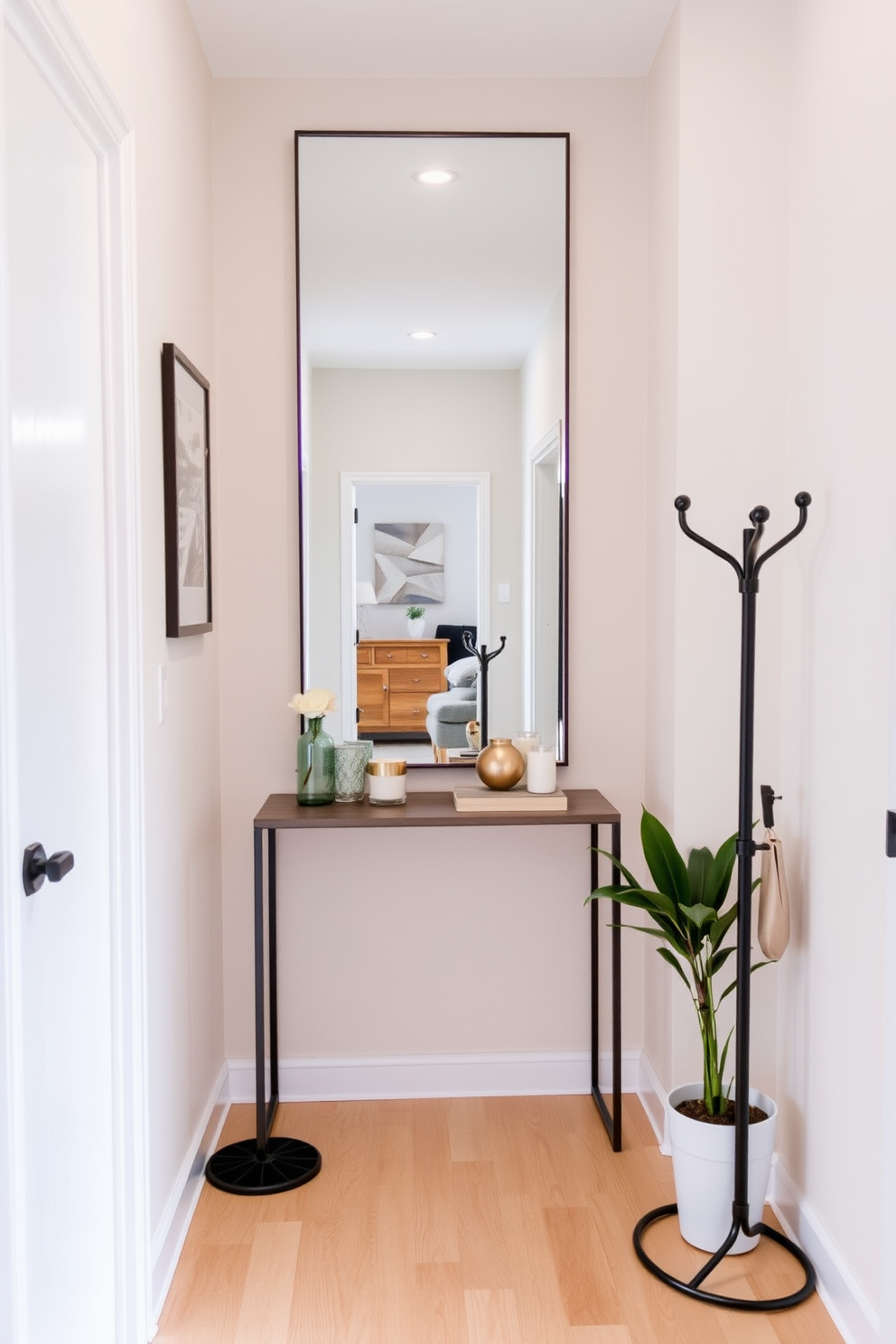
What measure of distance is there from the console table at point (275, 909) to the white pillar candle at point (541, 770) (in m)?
0.07

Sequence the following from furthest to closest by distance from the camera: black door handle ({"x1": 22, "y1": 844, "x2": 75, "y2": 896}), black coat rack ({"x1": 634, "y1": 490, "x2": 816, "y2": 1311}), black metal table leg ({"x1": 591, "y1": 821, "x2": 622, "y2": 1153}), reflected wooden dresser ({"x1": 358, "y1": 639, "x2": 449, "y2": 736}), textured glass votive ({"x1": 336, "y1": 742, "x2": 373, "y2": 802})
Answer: reflected wooden dresser ({"x1": 358, "y1": 639, "x2": 449, "y2": 736}) < textured glass votive ({"x1": 336, "y1": 742, "x2": 373, "y2": 802}) < black metal table leg ({"x1": 591, "y1": 821, "x2": 622, "y2": 1153}) < black coat rack ({"x1": 634, "y1": 490, "x2": 816, "y2": 1311}) < black door handle ({"x1": 22, "y1": 844, "x2": 75, "y2": 896})

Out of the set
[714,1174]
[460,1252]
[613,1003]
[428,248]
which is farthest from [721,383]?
[460,1252]

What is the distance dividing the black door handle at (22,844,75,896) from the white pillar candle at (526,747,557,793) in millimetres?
1398

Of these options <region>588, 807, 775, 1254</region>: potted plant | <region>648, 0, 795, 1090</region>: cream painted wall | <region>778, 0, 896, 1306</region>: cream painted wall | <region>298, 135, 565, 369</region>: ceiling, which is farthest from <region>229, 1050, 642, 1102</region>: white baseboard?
<region>298, 135, 565, 369</region>: ceiling

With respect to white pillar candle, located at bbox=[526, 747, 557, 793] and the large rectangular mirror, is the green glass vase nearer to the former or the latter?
Answer: the large rectangular mirror

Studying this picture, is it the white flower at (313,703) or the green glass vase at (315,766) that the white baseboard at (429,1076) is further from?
the white flower at (313,703)

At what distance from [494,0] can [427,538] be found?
1.21m

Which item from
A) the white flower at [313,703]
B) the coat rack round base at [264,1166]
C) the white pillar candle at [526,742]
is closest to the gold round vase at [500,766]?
the white pillar candle at [526,742]

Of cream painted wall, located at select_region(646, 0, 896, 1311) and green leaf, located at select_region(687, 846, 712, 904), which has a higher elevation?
cream painted wall, located at select_region(646, 0, 896, 1311)

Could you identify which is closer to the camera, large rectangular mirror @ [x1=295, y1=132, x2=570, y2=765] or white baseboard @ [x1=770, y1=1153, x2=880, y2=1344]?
white baseboard @ [x1=770, y1=1153, x2=880, y2=1344]

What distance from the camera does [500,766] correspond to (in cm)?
278

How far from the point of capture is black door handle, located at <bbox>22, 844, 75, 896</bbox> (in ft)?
4.83

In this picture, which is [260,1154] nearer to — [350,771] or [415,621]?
[350,771]

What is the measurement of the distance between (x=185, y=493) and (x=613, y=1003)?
1529 millimetres
